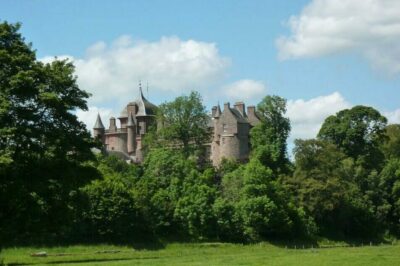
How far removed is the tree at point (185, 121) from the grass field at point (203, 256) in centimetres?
3759

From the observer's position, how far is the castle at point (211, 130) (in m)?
101

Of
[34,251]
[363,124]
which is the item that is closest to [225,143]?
[363,124]

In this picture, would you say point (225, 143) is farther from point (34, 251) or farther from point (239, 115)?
point (34, 251)

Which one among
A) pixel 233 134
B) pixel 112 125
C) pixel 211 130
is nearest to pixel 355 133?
pixel 233 134

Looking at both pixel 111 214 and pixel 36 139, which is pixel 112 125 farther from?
pixel 36 139

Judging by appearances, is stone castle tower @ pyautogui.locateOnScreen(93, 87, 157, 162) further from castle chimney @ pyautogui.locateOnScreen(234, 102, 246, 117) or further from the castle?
castle chimney @ pyautogui.locateOnScreen(234, 102, 246, 117)

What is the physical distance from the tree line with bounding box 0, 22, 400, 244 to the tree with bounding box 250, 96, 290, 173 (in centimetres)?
15

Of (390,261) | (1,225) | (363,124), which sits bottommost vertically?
(390,261)

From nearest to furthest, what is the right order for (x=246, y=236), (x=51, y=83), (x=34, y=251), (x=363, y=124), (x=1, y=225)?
(x=1, y=225), (x=51, y=83), (x=34, y=251), (x=246, y=236), (x=363, y=124)

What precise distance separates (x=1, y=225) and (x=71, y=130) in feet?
18.7

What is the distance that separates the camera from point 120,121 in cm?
12719

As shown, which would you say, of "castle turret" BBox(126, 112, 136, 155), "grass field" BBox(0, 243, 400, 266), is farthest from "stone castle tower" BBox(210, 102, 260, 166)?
"grass field" BBox(0, 243, 400, 266)

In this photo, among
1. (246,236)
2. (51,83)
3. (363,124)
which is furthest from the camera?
(363,124)

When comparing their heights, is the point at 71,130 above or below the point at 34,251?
above
